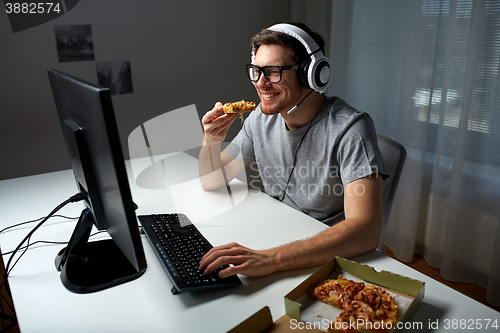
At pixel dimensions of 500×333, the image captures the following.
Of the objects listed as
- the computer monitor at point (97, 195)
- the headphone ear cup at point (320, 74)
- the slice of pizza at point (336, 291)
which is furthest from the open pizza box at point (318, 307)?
the headphone ear cup at point (320, 74)

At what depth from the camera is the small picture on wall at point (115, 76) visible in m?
2.30

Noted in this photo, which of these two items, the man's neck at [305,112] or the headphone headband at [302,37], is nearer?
the headphone headband at [302,37]

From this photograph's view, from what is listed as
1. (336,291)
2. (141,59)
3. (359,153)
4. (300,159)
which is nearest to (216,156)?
(300,159)

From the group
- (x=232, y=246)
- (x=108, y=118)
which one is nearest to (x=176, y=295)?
(x=232, y=246)

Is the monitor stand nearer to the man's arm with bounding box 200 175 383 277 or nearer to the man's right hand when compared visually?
the man's arm with bounding box 200 175 383 277

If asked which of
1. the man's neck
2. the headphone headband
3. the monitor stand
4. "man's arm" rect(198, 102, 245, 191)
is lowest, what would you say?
the monitor stand

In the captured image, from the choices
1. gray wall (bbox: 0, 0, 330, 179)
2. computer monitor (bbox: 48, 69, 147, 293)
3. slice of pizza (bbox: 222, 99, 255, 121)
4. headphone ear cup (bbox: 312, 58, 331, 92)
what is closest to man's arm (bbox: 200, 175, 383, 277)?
computer monitor (bbox: 48, 69, 147, 293)

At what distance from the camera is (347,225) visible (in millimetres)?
1122

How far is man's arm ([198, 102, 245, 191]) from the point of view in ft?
5.16

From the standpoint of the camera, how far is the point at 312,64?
1.37m

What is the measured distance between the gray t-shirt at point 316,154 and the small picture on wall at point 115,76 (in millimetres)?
991

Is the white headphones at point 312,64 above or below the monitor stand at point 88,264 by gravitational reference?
above

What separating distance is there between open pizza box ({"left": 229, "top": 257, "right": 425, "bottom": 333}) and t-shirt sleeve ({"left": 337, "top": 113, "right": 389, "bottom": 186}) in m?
0.40

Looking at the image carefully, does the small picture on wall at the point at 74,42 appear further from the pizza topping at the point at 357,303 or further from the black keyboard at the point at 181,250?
the pizza topping at the point at 357,303
